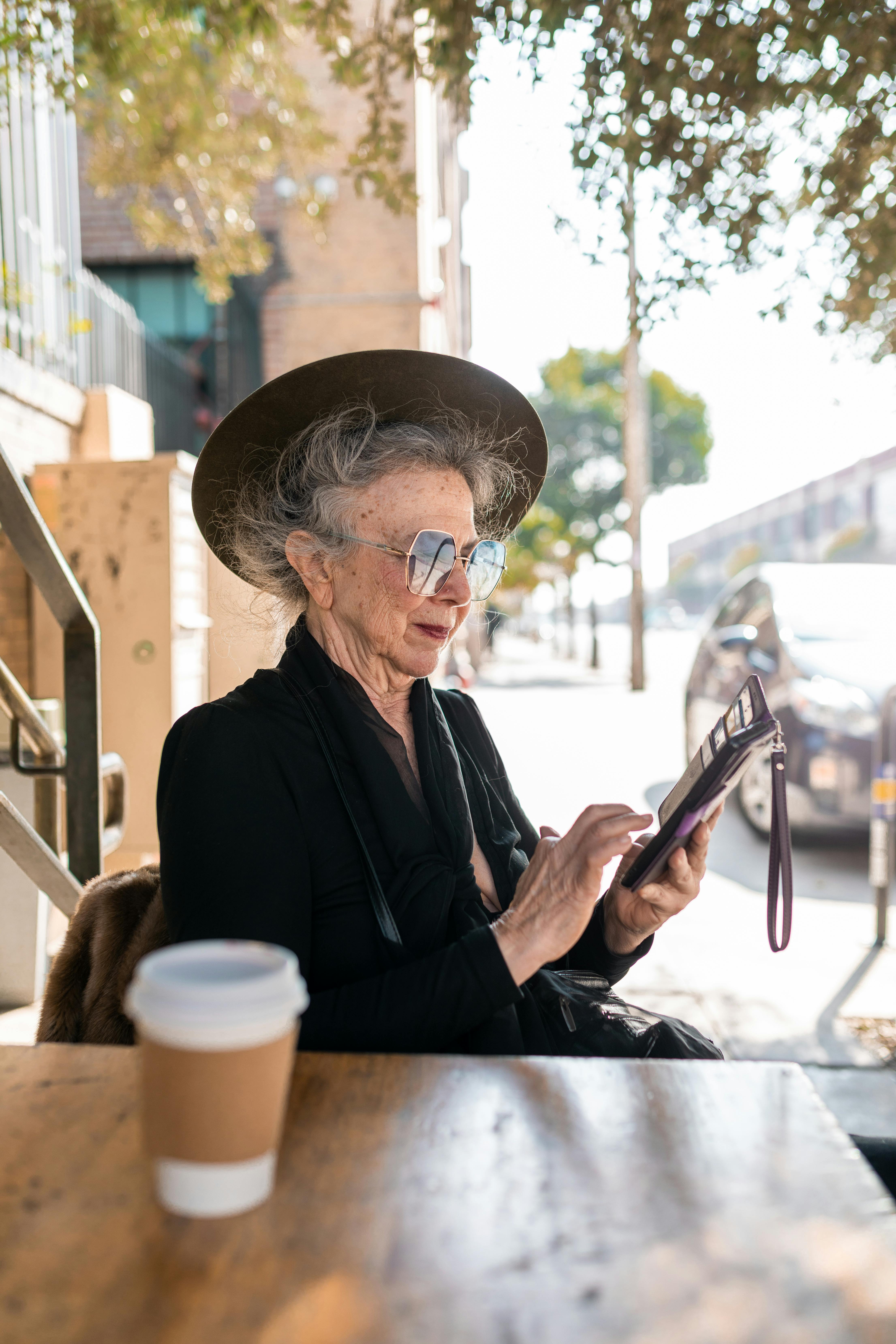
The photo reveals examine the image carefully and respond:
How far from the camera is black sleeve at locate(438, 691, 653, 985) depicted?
6.84 ft

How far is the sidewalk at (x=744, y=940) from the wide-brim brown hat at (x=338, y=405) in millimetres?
2427

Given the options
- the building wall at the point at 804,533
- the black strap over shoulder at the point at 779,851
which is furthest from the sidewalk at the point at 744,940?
the building wall at the point at 804,533

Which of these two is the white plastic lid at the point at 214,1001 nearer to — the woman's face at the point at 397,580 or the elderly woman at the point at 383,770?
the elderly woman at the point at 383,770

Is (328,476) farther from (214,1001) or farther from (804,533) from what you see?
(804,533)

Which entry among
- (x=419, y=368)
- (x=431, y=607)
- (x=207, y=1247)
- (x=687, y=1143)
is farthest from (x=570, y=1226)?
(x=419, y=368)

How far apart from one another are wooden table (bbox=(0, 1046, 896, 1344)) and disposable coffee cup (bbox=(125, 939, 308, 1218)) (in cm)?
5

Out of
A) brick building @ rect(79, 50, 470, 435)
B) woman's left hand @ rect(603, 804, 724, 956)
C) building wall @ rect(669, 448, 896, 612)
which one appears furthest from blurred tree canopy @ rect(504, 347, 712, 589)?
woman's left hand @ rect(603, 804, 724, 956)

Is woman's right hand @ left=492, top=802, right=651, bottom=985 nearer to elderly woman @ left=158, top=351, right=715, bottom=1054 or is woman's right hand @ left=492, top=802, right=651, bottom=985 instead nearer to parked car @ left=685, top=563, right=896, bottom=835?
elderly woman @ left=158, top=351, right=715, bottom=1054

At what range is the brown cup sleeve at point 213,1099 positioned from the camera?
0.79 meters

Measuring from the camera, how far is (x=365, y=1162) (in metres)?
0.99

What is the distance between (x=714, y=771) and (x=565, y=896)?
29 cm

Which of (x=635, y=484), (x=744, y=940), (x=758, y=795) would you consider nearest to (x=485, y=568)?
(x=744, y=940)

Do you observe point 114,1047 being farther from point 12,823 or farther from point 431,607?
point 12,823

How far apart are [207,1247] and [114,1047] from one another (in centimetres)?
44
